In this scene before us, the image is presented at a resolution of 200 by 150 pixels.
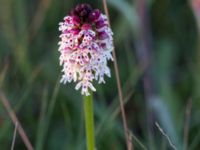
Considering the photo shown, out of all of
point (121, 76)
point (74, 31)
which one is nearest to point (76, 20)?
point (74, 31)

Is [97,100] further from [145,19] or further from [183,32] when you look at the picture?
[183,32]

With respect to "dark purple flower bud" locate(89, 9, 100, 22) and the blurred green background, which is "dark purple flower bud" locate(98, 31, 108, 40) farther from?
the blurred green background

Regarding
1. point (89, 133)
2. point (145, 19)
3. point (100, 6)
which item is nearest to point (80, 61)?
point (89, 133)

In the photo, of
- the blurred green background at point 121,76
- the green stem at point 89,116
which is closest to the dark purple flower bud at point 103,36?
the green stem at point 89,116

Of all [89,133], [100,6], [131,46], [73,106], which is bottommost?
[89,133]

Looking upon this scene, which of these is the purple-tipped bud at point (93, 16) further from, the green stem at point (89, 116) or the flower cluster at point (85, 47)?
the green stem at point (89, 116)

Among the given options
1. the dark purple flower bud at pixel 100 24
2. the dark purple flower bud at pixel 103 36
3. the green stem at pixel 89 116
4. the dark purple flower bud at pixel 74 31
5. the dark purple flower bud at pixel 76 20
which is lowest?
the green stem at pixel 89 116
